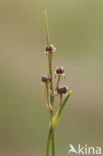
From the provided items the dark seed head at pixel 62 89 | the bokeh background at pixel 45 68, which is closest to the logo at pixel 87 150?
the bokeh background at pixel 45 68

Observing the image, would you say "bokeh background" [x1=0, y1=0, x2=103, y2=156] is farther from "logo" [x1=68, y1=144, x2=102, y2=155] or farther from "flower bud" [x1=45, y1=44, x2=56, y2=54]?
"flower bud" [x1=45, y1=44, x2=56, y2=54]

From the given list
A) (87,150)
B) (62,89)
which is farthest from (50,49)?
(87,150)

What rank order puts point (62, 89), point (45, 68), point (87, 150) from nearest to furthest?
point (62, 89) → point (87, 150) → point (45, 68)

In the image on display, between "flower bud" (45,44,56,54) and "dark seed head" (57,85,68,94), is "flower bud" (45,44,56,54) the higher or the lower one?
the higher one

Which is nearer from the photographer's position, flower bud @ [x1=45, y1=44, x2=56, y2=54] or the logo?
flower bud @ [x1=45, y1=44, x2=56, y2=54]

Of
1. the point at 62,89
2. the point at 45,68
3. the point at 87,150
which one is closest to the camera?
the point at 62,89

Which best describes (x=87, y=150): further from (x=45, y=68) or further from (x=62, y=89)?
(x=62, y=89)

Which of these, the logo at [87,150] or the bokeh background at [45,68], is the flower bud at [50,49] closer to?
the logo at [87,150]

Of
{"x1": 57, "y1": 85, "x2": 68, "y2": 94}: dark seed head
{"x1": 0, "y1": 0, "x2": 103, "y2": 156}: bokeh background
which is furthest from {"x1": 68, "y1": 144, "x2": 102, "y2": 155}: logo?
{"x1": 57, "y1": 85, "x2": 68, "y2": 94}: dark seed head
